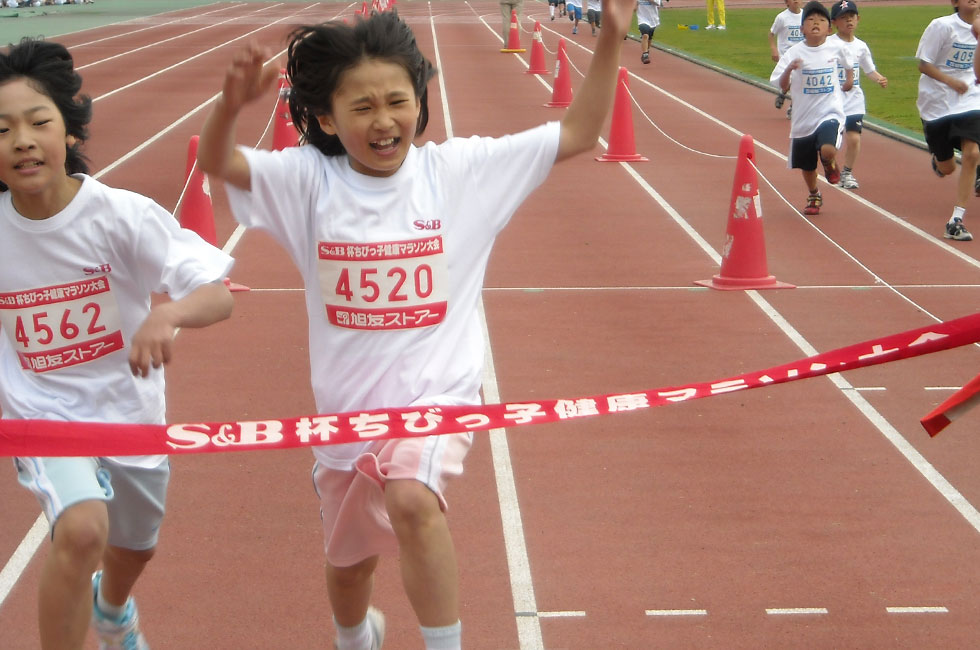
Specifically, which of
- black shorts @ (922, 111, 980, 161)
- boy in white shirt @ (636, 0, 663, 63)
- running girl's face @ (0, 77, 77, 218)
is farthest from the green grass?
running girl's face @ (0, 77, 77, 218)

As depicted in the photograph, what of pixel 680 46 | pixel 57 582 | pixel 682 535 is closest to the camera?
pixel 57 582

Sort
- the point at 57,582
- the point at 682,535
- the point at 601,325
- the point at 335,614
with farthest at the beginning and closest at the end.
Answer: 1. the point at 601,325
2. the point at 682,535
3. the point at 335,614
4. the point at 57,582

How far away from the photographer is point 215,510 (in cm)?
558

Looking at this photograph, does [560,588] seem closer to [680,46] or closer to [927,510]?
[927,510]

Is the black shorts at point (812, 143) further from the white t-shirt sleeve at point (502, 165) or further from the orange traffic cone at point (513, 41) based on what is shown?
the orange traffic cone at point (513, 41)

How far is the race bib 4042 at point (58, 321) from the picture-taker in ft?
11.7

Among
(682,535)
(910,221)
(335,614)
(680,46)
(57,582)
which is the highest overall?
(57,582)

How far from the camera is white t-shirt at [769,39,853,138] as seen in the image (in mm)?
12164

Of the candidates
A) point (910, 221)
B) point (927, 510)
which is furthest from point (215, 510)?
point (910, 221)

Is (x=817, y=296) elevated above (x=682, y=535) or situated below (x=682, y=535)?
below

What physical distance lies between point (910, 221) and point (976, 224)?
0.55m

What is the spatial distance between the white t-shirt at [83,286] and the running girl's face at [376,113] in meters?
0.48

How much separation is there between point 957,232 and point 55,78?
29.3ft

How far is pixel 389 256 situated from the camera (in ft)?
11.4
